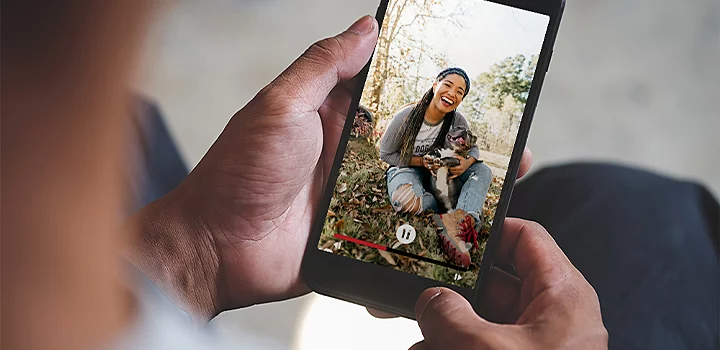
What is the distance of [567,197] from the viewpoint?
1.50ft

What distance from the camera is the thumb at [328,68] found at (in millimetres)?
405

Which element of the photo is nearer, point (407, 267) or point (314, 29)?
point (407, 267)

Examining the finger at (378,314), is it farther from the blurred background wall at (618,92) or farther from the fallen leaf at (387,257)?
the blurred background wall at (618,92)

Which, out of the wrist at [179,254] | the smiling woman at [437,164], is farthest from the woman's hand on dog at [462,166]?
the wrist at [179,254]

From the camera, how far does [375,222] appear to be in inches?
15.5

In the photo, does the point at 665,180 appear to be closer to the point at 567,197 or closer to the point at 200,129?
the point at 567,197

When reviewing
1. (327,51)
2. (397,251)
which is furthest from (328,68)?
(397,251)

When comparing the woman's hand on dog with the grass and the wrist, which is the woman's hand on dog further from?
the wrist

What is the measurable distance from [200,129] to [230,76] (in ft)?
0.15

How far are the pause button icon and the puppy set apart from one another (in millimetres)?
22

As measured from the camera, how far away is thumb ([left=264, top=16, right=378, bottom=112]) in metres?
0.41

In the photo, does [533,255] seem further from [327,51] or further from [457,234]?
[327,51]

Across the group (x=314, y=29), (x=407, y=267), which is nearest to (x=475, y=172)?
(x=407, y=267)

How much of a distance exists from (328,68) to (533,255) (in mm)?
165
